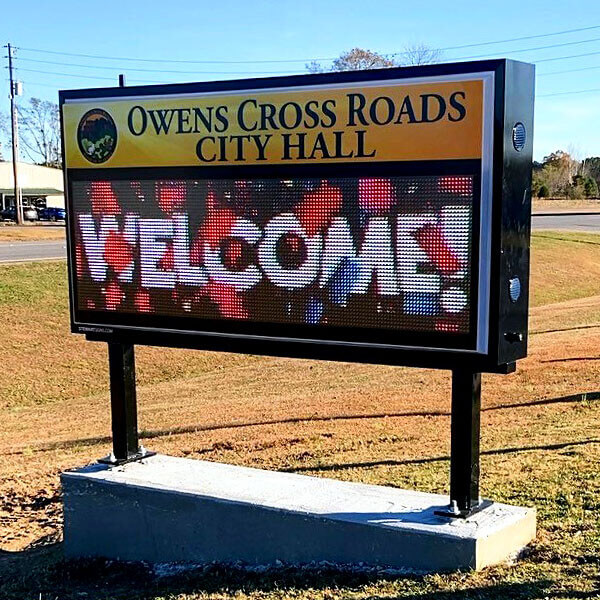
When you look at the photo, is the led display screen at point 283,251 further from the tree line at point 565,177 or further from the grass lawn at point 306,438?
the tree line at point 565,177

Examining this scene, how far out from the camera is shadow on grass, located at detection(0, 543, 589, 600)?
4434mm

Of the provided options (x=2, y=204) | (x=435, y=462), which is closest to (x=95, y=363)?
(x=435, y=462)

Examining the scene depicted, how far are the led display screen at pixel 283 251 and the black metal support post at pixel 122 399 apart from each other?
1.05ft

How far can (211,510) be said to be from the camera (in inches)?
220

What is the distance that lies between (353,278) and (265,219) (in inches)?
26.6

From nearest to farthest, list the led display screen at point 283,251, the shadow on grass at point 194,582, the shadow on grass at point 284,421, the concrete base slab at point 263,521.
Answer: the shadow on grass at point 194,582, the led display screen at point 283,251, the concrete base slab at point 263,521, the shadow on grass at point 284,421

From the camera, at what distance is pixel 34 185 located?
69625mm

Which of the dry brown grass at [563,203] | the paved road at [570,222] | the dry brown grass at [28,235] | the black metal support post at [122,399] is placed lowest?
the black metal support post at [122,399]

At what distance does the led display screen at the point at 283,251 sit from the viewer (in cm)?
467

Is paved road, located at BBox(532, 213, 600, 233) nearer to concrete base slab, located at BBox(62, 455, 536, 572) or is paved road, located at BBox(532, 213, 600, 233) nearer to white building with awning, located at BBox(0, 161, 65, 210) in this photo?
concrete base slab, located at BBox(62, 455, 536, 572)

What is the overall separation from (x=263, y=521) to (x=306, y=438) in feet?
10.0

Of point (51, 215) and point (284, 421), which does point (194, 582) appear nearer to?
point (284, 421)

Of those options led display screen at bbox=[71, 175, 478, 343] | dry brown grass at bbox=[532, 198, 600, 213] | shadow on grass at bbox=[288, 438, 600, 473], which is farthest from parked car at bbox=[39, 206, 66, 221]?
led display screen at bbox=[71, 175, 478, 343]

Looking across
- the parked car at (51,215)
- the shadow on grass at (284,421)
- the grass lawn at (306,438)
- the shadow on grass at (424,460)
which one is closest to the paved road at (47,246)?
the grass lawn at (306,438)
